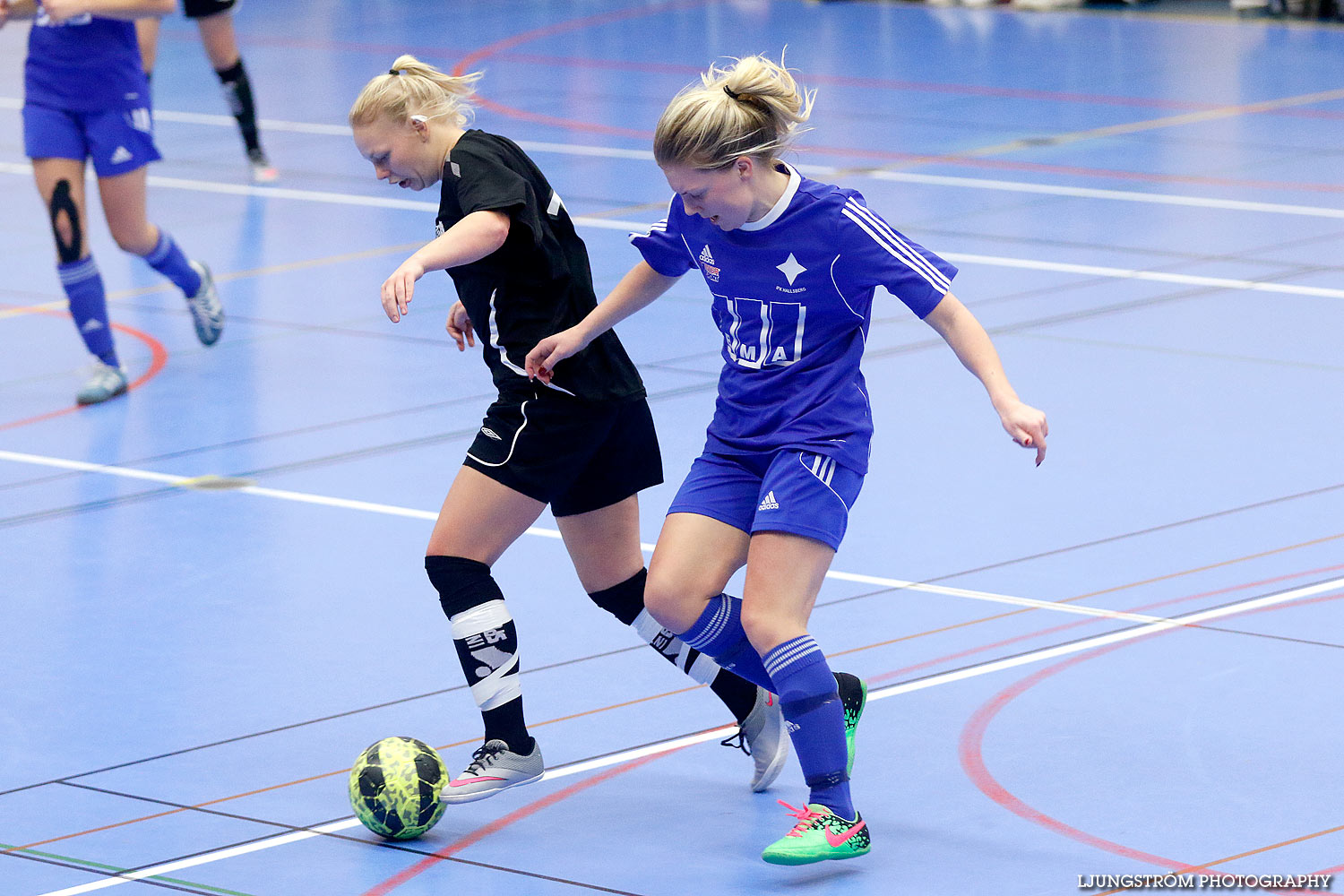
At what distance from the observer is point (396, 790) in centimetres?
447

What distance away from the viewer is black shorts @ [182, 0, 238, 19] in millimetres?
13852

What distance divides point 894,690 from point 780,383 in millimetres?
1160

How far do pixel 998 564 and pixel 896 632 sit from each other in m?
0.66

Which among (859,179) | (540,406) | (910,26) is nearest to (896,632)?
(540,406)

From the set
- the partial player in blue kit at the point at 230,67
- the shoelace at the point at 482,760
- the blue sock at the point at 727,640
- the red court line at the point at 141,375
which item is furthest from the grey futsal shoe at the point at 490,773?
the partial player in blue kit at the point at 230,67

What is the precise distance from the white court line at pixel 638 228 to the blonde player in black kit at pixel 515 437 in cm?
558

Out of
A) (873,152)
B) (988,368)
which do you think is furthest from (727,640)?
(873,152)

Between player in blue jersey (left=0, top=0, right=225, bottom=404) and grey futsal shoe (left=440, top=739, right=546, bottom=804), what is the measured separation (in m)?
4.68

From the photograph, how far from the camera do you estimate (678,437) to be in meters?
7.79

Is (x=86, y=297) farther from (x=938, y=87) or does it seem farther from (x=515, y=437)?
(x=938, y=87)

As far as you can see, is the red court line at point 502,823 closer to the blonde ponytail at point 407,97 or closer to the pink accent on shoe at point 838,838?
the pink accent on shoe at point 838,838

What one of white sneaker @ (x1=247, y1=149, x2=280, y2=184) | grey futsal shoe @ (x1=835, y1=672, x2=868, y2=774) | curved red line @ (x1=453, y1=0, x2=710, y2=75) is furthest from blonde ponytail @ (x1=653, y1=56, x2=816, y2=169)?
curved red line @ (x1=453, y1=0, x2=710, y2=75)

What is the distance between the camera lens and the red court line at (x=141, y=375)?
8.57 metres

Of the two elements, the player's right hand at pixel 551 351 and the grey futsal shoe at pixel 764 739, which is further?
the grey futsal shoe at pixel 764 739
